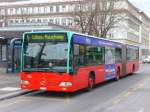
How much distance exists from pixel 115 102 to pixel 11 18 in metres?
94.5

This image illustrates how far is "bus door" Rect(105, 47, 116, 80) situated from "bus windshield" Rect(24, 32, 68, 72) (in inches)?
270

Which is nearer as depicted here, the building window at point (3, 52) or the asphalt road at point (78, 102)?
the asphalt road at point (78, 102)

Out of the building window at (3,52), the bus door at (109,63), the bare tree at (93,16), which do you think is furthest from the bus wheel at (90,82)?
the bare tree at (93,16)

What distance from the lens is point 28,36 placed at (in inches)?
695

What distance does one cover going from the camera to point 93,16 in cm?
4331

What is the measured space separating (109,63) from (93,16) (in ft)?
64.5

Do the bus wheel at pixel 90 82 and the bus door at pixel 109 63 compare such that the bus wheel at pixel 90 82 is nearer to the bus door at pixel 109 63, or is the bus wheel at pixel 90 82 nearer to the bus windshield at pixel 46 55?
the bus windshield at pixel 46 55

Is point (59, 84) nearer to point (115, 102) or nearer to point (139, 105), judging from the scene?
point (115, 102)

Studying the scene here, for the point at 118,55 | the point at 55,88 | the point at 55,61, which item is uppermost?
the point at 118,55

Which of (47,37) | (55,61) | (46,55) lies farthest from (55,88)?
(47,37)

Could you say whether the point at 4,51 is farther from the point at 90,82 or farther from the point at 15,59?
the point at 90,82

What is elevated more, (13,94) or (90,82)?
(90,82)

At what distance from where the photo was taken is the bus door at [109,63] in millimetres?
23422

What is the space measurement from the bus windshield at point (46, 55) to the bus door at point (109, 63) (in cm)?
687
